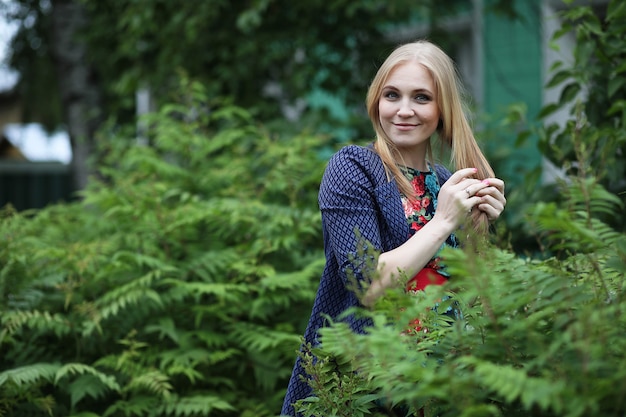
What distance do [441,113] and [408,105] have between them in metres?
0.16

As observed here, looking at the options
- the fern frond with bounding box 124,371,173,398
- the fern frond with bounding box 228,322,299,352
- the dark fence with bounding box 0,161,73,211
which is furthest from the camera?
the dark fence with bounding box 0,161,73,211

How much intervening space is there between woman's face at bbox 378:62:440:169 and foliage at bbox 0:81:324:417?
5.84ft

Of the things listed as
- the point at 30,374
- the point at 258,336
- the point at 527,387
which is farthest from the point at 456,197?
the point at 30,374

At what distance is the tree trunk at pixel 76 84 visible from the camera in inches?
369

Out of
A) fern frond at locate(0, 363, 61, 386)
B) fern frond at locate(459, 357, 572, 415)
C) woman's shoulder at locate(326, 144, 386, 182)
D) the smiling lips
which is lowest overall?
fern frond at locate(0, 363, 61, 386)

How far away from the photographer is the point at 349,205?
103 inches

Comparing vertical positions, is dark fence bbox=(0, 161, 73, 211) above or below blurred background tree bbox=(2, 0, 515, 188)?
below

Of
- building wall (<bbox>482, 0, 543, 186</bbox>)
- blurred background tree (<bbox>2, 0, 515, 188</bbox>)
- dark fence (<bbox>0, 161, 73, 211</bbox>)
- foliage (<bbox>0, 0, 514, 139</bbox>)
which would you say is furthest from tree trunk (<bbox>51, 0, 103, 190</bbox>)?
dark fence (<bbox>0, 161, 73, 211</bbox>)

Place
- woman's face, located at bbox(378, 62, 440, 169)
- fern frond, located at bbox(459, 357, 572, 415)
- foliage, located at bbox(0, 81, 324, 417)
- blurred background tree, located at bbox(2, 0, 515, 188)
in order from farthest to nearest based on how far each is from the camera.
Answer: blurred background tree, located at bbox(2, 0, 515, 188) → foliage, located at bbox(0, 81, 324, 417) → woman's face, located at bbox(378, 62, 440, 169) → fern frond, located at bbox(459, 357, 572, 415)

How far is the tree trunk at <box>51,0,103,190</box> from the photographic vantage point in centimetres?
937

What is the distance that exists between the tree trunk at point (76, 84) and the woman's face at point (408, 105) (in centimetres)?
692

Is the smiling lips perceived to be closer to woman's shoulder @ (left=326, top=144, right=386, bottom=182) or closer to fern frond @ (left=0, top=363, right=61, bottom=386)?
woman's shoulder @ (left=326, top=144, right=386, bottom=182)

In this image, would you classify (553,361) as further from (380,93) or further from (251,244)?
(251,244)

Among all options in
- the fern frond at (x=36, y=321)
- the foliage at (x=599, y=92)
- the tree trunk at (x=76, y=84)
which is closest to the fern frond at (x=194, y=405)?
the fern frond at (x=36, y=321)
